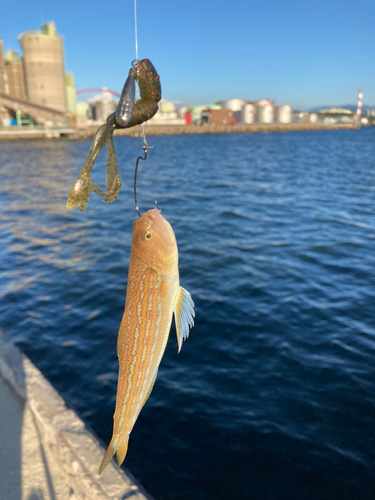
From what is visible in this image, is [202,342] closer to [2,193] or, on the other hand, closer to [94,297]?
[94,297]

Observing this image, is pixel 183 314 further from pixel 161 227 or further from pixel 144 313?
pixel 161 227

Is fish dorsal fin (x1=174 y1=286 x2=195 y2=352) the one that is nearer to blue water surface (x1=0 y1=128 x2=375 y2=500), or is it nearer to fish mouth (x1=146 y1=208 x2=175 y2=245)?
fish mouth (x1=146 y1=208 x2=175 y2=245)

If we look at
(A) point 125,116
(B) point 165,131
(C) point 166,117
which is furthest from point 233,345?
(C) point 166,117

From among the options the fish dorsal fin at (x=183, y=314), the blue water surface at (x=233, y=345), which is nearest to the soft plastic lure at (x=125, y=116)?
the fish dorsal fin at (x=183, y=314)

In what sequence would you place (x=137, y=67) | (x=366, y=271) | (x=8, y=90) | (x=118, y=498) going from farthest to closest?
(x=8, y=90) < (x=366, y=271) < (x=118, y=498) < (x=137, y=67)

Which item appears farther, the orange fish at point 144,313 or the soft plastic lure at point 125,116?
the orange fish at point 144,313

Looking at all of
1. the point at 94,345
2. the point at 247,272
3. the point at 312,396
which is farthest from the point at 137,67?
the point at 247,272

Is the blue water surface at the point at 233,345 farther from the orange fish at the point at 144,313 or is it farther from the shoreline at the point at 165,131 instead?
the shoreline at the point at 165,131
